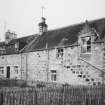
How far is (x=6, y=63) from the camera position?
28266 millimetres

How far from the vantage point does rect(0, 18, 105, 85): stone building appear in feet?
53.4

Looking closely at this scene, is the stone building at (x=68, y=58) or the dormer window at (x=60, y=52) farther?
the dormer window at (x=60, y=52)

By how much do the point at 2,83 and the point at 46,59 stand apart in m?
6.75

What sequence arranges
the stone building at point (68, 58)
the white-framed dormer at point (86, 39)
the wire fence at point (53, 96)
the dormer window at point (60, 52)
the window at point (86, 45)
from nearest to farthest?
the wire fence at point (53, 96) → the stone building at point (68, 58) → the white-framed dormer at point (86, 39) → the window at point (86, 45) → the dormer window at point (60, 52)

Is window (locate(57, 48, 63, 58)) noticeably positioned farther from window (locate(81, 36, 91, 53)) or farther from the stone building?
window (locate(81, 36, 91, 53))

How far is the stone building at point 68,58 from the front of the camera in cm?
1627

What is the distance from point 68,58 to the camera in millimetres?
18781

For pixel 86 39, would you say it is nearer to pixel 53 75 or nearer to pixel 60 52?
pixel 60 52

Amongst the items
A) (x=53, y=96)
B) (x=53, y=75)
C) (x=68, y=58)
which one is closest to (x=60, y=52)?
(x=68, y=58)

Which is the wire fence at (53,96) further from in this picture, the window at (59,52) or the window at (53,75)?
the window at (53,75)

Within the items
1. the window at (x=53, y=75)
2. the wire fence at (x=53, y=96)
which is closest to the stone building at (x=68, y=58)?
the window at (x=53, y=75)

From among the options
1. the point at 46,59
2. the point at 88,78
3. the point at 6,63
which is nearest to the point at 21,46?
the point at 6,63

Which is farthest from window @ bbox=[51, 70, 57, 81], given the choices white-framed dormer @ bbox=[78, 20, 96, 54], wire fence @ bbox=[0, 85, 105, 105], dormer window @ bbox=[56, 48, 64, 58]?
wire fence @ bbox=[0, 85, 105, 105]

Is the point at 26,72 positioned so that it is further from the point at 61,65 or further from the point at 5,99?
the point at 5,99
